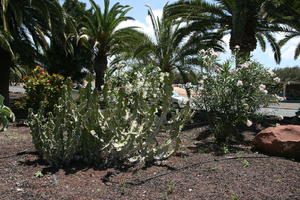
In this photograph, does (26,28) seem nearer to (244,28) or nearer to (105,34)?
(105,34)

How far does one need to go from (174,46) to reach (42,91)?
7965mm

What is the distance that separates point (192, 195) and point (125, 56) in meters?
15.6

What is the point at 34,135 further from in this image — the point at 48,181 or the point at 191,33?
the point at 191,33

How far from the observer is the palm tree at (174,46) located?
14828 millimetres

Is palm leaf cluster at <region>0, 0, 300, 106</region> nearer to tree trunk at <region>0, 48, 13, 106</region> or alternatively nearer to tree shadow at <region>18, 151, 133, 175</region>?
tree trunk at <region>0, 48, 13, 106</region>

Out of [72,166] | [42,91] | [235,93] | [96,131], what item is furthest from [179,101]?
[72,166]

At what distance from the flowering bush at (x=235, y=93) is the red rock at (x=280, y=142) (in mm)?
615

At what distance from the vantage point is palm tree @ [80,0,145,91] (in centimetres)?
1766

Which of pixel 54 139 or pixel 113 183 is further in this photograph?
pixel 54 139

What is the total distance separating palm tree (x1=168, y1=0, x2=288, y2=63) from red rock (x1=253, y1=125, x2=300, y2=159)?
20.3 ft

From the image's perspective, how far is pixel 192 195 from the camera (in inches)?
152

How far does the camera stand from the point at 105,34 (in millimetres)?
17766

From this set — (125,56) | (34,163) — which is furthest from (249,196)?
(125,56)

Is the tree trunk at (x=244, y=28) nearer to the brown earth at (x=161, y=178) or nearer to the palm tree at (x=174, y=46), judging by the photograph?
the palm tree at (x=174, y=46)
